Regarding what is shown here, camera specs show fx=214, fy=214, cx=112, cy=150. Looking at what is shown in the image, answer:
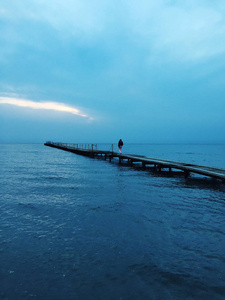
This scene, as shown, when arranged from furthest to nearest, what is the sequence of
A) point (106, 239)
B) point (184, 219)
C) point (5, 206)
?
1. point (5, 206)
2. point (184, 219)
3. point (106, 239)

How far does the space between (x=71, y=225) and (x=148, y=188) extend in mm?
7586

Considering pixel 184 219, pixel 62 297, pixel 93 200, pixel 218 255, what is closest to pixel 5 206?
pixel 93 200

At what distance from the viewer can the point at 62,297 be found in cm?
391

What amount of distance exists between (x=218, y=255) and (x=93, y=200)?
254 inches

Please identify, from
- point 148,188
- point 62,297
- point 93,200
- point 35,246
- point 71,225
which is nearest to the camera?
point 62,297

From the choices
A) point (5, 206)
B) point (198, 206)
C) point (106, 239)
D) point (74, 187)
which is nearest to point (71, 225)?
point (106, 239)

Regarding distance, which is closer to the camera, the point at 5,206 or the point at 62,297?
the point at 62,297

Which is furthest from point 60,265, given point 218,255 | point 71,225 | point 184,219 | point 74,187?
point 74,187

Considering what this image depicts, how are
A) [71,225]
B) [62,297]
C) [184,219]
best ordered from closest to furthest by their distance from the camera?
[62,297], [71,225], [184,219]

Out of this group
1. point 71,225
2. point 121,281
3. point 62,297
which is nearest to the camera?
point 62,297

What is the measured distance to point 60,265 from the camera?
4938 mm

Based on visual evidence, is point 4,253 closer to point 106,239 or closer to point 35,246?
point 35,246

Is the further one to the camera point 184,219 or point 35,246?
point 184,219

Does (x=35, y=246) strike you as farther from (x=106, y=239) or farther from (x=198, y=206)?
(x=198, y=206)
